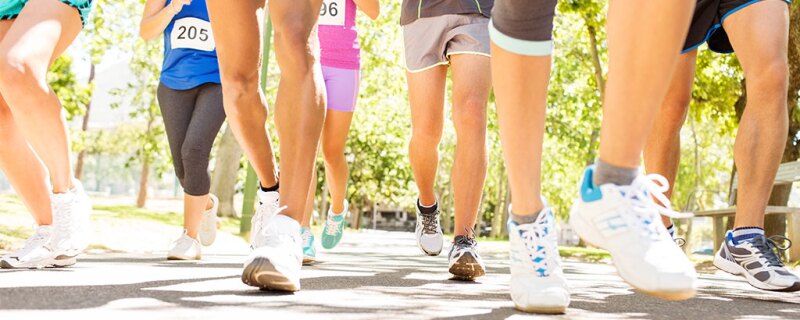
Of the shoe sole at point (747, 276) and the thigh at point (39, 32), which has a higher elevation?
the thigh at point (39, 32)

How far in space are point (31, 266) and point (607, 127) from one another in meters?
2.78

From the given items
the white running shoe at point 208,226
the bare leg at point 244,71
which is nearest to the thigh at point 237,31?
the bare leg at point 244,71

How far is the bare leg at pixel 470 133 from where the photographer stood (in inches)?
175

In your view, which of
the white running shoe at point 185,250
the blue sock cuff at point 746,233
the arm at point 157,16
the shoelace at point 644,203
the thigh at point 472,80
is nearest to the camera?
the shoelace at point 644,203

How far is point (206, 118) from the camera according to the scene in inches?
221

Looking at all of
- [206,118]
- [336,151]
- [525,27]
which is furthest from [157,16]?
[525,27]

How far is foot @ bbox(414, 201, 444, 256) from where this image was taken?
16.7 feet

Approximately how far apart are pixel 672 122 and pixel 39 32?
306 centimetres

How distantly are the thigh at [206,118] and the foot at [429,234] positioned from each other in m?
1.46

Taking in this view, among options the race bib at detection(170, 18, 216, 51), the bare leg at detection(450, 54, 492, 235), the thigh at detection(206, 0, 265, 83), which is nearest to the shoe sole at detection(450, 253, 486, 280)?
the bare leg at detection(450, 54, 492, 235)

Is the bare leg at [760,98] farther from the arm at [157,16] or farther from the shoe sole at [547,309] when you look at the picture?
the arm at [157,16]

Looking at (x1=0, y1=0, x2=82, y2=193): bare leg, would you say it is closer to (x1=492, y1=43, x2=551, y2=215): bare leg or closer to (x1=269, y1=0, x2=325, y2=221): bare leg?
(x1=269, y1=0, x2=325, y2=221): bare leg

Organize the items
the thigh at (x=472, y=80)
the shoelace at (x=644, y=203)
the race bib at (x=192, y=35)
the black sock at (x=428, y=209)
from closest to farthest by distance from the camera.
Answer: the shoelace at (x=644, y=203), the thigh at (x=472, y=80), the black sock at (x=428, y=209), the race bib at (x=192, y=35)

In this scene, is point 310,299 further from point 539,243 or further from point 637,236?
point 637,236
